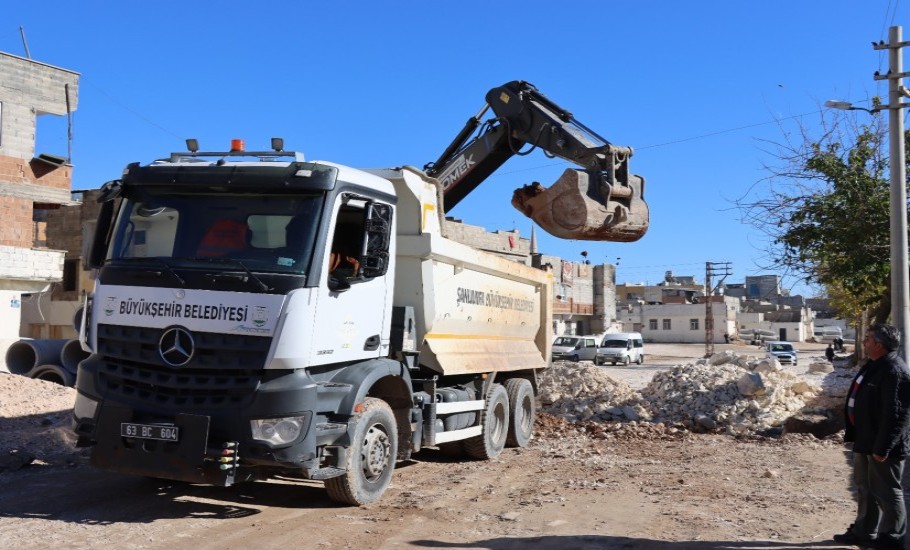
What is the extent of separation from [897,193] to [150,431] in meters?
12.3

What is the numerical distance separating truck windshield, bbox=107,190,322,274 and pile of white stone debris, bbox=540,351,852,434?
9.56 meters

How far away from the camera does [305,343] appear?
6855 mm

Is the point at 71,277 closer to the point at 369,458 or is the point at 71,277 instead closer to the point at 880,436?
the point at 369,458

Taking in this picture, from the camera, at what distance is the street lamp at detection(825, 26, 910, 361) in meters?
13.7

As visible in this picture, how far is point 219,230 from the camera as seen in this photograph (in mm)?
7184

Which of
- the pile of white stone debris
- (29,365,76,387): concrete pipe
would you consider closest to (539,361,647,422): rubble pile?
the pile of white stone debris

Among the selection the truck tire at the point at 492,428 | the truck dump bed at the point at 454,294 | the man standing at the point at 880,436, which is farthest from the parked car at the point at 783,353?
the man standing at the point at 880,436

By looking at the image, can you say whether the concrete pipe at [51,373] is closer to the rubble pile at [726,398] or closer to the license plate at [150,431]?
the license plate at [150,431]

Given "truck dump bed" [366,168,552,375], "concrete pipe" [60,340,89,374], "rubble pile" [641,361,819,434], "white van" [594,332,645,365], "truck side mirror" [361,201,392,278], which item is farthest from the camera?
"white van" [594,332,645,365]

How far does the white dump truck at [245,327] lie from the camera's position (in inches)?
266

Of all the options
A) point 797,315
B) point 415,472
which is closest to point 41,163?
point 415,472

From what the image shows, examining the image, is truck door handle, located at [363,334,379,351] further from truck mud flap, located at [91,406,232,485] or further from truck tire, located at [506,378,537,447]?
truck tire, located at [506,378,537,447]

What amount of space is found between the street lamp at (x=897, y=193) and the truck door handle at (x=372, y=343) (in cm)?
948

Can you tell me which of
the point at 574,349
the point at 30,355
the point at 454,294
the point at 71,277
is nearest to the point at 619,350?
the point at 574,349
